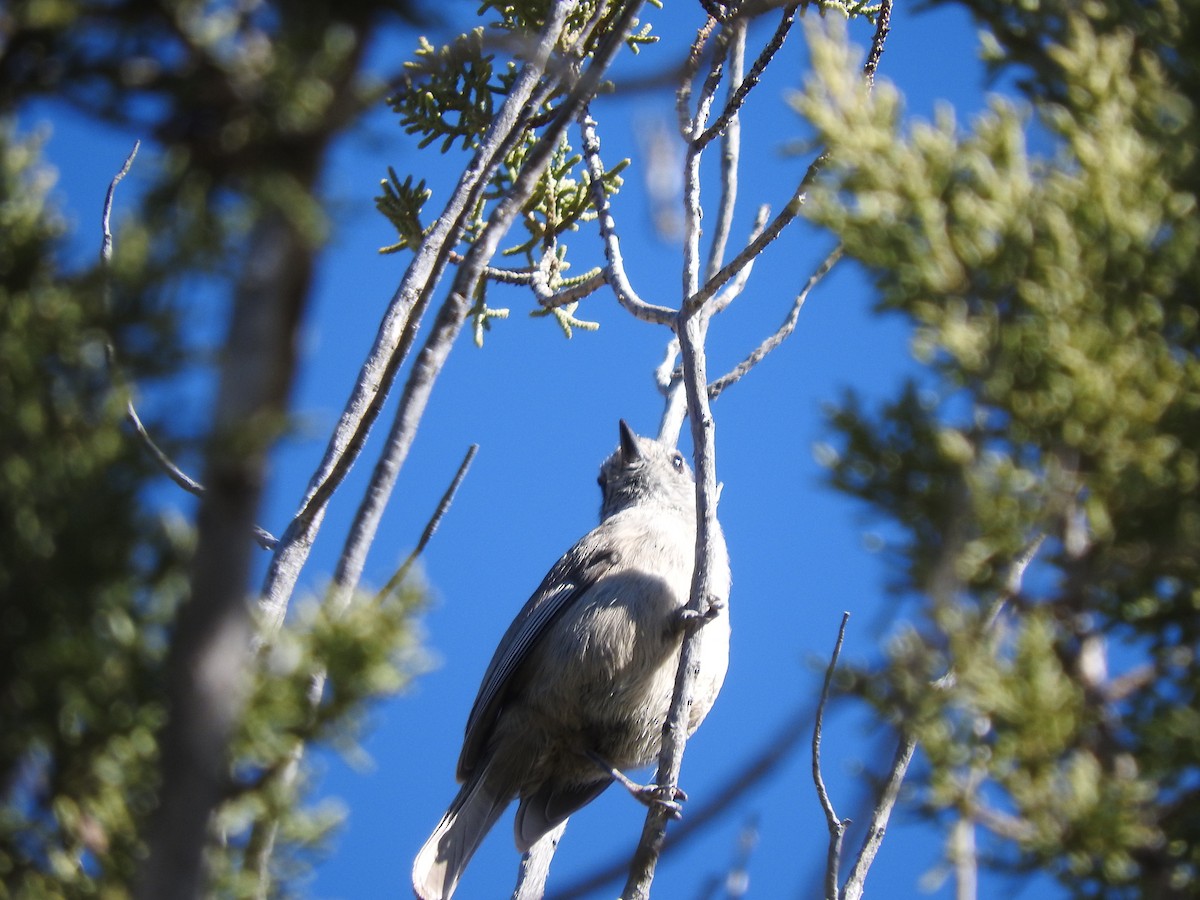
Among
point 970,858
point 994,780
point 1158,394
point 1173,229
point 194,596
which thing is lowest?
point 194,596

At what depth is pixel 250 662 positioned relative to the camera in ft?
6.05

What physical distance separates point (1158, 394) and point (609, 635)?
3.04 m

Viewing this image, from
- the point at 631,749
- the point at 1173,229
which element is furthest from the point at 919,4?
the point at 631,749

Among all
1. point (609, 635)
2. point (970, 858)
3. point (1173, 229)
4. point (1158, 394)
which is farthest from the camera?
point (609, 635)

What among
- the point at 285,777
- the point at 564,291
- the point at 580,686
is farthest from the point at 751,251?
the point at 285,777

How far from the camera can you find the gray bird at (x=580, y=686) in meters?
4.66

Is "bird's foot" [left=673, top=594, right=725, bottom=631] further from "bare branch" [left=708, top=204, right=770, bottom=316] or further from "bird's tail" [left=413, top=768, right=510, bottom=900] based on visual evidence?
"bird's tail" [left=413, top=768, right=510, bottom=900]

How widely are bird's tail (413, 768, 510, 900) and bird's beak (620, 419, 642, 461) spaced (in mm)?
1794

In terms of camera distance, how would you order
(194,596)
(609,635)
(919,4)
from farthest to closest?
(609,635) → (919,4) → (194,596)

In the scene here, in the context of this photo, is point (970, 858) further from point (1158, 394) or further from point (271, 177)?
point (271, 177)

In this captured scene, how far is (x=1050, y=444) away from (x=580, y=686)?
10.2 ft

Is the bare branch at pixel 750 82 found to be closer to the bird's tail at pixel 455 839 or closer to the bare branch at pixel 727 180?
the bare branch at pixel 727 180

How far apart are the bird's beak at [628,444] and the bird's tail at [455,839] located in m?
1.79

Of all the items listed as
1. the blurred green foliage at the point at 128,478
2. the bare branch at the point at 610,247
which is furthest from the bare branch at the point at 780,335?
the blurred green foliage at the point at 128,478
